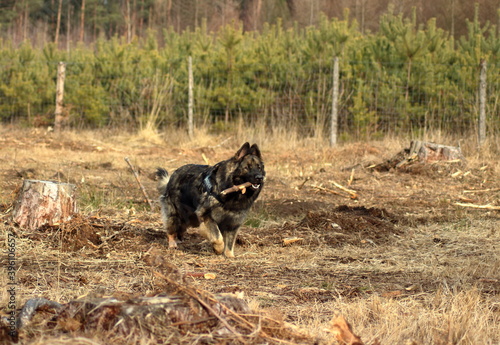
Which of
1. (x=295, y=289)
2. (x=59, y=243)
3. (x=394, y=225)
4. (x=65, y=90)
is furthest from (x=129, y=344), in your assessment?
(x=65, y=90)

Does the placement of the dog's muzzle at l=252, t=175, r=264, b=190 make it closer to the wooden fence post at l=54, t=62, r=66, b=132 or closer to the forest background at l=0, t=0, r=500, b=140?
the forest background at l=0, t=0, r=500, b=140

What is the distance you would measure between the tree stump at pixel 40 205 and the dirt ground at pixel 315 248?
0.18 metres

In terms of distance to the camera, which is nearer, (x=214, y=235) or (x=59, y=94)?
(x=214, y=235)

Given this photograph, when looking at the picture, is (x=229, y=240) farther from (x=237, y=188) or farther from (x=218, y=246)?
(x=237, y=188)

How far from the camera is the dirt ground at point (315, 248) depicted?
14.4 feet

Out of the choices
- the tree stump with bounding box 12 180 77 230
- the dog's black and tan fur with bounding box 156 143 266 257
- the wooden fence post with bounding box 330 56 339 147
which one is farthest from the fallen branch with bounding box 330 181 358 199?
the wooden fence post with bounding box 330 56 339 147

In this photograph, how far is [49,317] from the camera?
3.42 m

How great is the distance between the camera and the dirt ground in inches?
173

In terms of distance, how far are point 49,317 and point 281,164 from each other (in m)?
10.1

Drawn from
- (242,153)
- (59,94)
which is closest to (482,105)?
(242,153)

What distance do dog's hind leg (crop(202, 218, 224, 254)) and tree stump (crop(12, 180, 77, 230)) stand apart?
157 centimetres

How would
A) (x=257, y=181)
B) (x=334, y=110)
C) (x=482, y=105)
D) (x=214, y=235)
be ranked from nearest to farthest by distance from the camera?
(x=257, y=181) → (x=214, y=235) → (x=482, y=105) → (x=334, y=110)

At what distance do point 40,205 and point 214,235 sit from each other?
190 cm

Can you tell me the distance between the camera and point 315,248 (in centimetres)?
694
